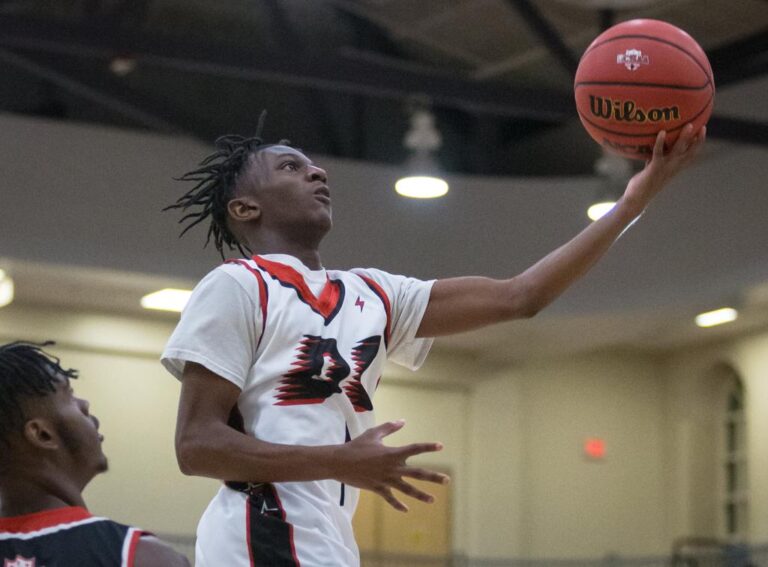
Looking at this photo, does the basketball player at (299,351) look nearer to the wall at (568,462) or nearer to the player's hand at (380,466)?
the player's hand at (380,466)

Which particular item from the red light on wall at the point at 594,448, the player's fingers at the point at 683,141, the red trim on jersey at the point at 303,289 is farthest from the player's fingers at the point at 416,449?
the red light on wall at the point at 594,448

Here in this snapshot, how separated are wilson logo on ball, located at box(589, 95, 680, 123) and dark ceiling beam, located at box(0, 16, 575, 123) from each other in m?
6.30

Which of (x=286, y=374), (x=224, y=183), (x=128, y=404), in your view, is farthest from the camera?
(x=128, y=404)

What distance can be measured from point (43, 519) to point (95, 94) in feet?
30.0

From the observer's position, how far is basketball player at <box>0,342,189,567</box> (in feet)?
9.43

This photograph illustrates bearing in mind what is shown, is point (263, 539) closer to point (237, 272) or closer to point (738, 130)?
point (237, 272)

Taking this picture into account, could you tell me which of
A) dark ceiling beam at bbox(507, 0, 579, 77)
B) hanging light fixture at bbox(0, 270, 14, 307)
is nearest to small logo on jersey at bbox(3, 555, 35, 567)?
dark ceiling beam at bbox(507, 0, 579, 77)

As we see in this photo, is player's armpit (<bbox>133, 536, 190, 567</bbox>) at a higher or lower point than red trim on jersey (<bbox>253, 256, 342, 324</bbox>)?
lower

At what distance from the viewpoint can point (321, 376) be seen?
11.0 feet

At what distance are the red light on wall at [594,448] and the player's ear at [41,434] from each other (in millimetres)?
13600

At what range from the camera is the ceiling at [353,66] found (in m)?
10.0

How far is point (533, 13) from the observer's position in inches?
403

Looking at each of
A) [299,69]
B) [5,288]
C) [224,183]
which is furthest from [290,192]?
[5,288]

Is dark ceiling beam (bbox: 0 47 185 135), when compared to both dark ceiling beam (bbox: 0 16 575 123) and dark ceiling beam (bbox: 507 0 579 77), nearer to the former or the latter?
dark ceiling beam (bbox: 0 16 575 123)
